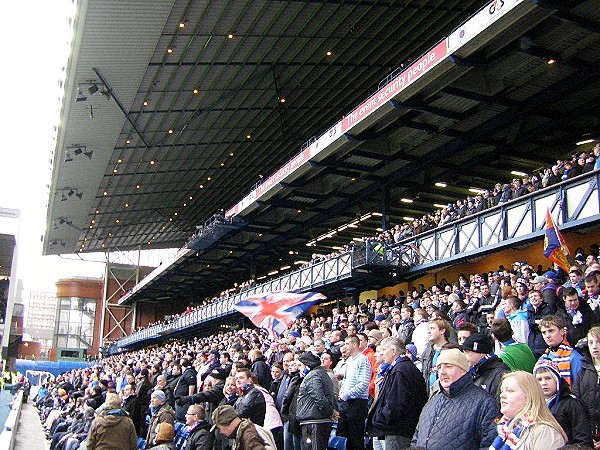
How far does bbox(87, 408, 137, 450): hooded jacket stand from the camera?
8016 mm

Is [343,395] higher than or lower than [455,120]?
lower

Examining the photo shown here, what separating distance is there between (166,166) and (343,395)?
103ft

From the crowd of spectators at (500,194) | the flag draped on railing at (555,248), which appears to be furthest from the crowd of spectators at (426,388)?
the crowd of spectators at (500,194)

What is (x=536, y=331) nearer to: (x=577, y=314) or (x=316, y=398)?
(x=577, y=314)

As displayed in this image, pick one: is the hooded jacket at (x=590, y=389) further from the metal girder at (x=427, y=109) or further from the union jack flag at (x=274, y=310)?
the metal girder at (x=427, y=109)

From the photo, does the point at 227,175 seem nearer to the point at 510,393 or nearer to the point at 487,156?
the point at 487,156

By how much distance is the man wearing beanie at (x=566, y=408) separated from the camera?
447 centimetres

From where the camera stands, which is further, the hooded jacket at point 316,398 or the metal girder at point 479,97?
the metal girder at point 479,97

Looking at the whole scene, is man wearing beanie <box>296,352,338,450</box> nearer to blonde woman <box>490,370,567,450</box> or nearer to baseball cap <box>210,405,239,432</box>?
baseball cap <box>210,405,239,432</box>

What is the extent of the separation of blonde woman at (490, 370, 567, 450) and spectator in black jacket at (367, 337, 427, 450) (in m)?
2.01

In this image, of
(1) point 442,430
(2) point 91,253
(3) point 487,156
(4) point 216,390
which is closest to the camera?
(1) point 442,430

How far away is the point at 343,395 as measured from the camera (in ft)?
26.2

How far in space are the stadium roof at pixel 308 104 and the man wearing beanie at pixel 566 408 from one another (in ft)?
39.3

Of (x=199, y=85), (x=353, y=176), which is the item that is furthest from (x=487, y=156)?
(x=199, y=85)
